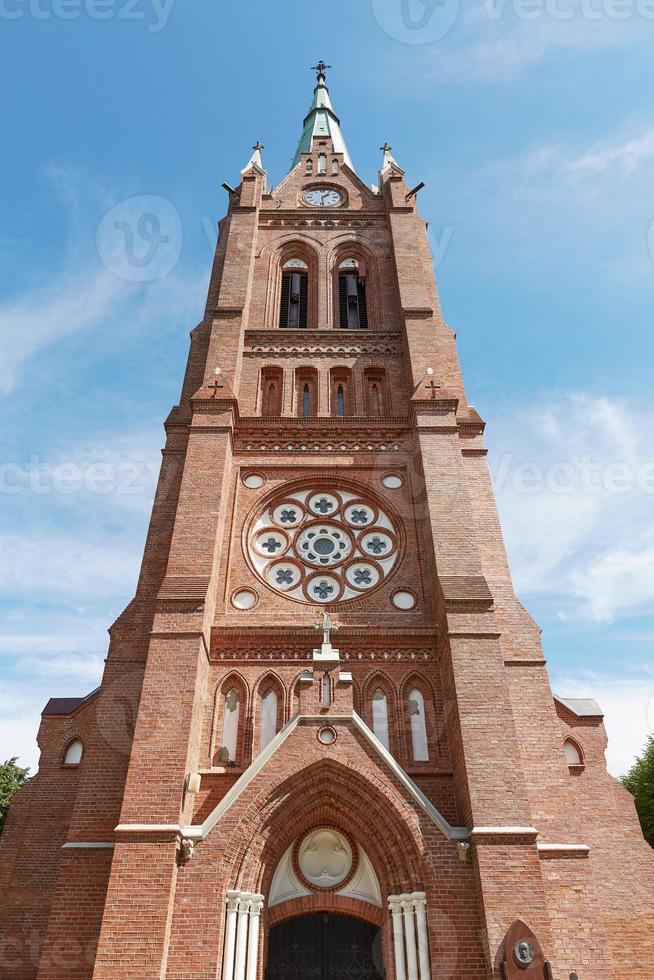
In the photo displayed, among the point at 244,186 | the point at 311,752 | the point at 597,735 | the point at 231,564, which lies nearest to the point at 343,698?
the point at 311,752

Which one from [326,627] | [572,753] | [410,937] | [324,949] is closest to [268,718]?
[326,627]

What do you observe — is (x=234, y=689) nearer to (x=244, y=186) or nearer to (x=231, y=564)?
(x=231, y=564)

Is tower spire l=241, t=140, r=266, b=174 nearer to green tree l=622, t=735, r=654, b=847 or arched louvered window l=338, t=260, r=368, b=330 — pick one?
arched louvered window l=338, t=260, r=368, b=330

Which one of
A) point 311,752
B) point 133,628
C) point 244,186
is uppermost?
point 244,186

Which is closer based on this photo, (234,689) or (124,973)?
(124,973)

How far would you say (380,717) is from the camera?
1303 cm

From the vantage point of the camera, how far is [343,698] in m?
11.9

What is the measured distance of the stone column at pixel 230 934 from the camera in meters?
10.1

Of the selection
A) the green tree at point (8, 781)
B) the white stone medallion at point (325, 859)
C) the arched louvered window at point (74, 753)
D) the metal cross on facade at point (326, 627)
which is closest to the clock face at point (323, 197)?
the metal cross on facade at point (326, 627)

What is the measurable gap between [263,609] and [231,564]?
137cm

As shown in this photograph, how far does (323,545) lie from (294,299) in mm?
10102

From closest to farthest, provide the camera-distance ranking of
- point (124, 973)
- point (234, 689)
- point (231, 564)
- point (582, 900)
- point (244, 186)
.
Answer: point (124, 973), point (582, 900), point (234, 689), point (231, 564), point (244, 186)

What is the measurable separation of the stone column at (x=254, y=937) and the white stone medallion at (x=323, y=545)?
5755 mm

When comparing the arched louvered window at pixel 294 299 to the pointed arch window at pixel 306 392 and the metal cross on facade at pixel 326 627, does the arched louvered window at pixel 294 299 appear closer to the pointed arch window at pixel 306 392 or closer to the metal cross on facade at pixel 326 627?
the pointed arch window at pixel 306 392
